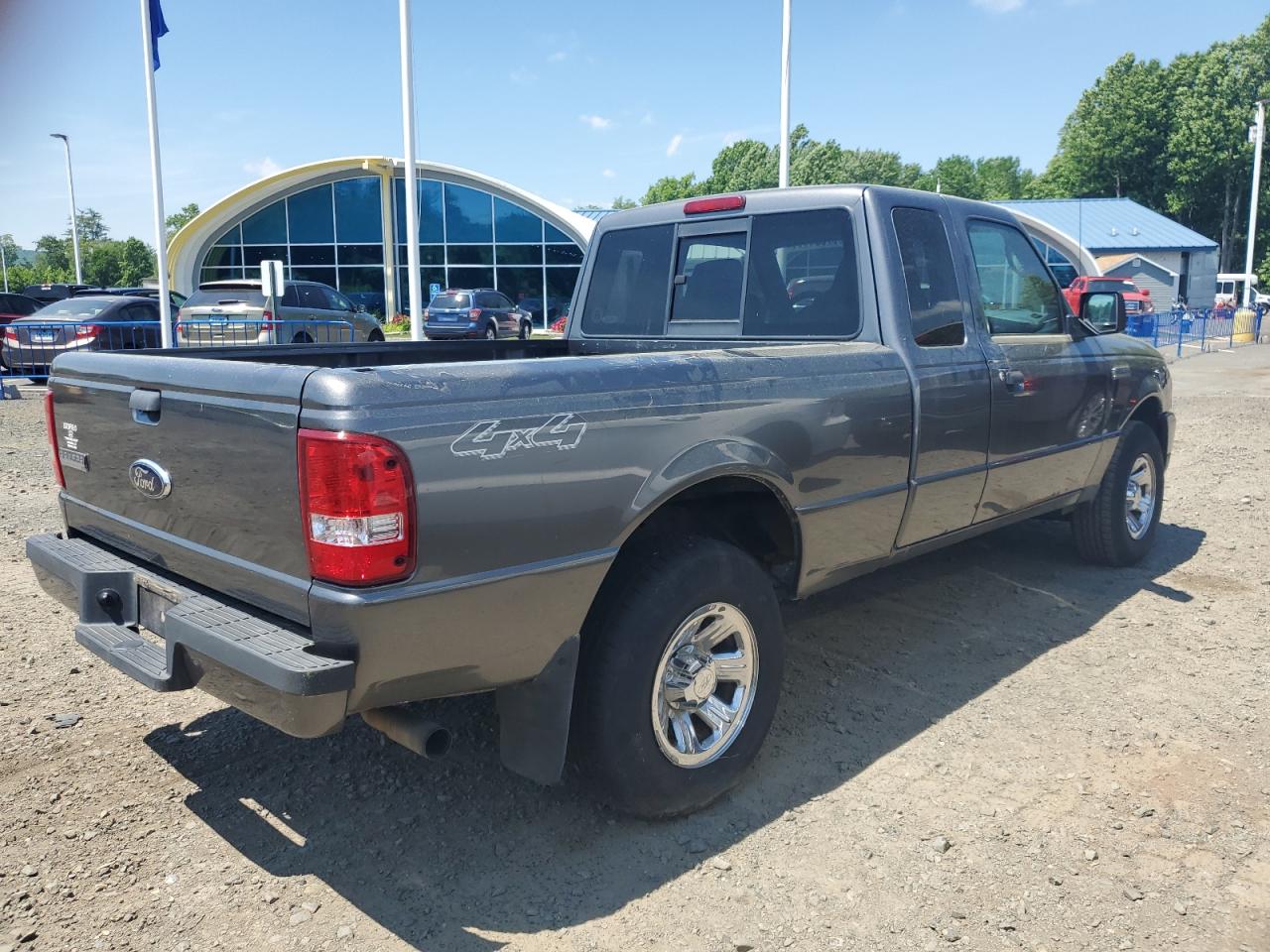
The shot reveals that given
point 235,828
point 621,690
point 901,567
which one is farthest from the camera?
point 901,567

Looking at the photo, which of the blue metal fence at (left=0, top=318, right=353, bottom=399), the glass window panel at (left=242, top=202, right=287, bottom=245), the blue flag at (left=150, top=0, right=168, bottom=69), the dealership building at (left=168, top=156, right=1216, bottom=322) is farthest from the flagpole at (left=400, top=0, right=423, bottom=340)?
the glass window panel at (left=242, top=202, right=287, bottom=245)

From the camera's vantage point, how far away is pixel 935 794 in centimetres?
334

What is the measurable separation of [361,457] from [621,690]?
1.07 meters

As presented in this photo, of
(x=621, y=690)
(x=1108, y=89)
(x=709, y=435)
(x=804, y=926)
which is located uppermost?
(x=1108, y=89)

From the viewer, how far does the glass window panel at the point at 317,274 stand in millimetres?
37969

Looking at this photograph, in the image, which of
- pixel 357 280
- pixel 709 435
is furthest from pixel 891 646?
pixel 357 280

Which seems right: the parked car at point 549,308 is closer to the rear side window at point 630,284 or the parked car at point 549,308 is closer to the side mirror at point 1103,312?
the rear side window at point 630,284

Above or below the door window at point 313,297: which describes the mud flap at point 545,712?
below

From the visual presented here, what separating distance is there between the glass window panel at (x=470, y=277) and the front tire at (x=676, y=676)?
36.1 meters

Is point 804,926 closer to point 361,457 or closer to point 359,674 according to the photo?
point 359,674

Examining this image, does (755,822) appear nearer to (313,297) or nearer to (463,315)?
(313,297)

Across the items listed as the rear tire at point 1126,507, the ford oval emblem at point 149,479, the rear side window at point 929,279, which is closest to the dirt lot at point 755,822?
the rear tire at point 1126,507

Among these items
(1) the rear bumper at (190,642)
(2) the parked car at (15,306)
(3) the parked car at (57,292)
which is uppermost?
(3) the parked car at (57,292)

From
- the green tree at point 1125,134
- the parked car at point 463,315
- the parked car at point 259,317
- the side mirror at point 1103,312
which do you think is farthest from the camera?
the green tree at point 1125,134
